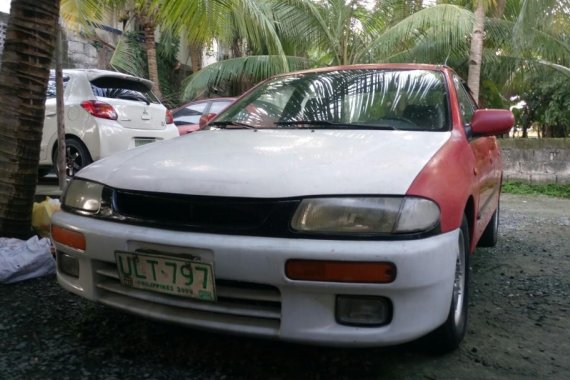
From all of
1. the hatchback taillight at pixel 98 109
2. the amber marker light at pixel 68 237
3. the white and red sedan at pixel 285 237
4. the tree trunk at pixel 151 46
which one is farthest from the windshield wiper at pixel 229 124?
the tree trunk at pixel 151 46

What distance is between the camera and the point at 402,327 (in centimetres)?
180

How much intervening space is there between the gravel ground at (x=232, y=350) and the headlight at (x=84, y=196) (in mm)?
631

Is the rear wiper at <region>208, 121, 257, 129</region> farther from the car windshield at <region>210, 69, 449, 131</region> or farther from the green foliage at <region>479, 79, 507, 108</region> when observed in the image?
the green foliage at <region>479, 79, 507, 108</region>

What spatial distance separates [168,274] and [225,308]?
256 mm

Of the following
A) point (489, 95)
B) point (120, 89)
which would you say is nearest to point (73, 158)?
point (120, 89)

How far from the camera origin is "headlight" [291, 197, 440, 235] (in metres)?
1.81

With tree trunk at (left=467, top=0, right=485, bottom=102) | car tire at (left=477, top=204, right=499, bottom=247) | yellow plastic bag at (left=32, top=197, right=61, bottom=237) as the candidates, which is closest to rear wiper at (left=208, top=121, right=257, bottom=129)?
yellow plastic bag at (left=32, top=197, right=61, bottom=237)

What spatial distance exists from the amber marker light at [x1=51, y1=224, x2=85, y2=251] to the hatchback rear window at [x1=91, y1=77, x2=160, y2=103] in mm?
4164

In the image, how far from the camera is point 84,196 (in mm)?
2268

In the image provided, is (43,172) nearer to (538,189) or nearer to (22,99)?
(22,99)

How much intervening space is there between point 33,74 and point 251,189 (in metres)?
2.33

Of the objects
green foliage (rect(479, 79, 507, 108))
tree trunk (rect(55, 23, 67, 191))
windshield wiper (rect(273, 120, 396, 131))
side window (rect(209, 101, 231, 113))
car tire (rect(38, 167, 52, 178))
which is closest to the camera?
windshield wiper (rect(273, 120, 396, 131))

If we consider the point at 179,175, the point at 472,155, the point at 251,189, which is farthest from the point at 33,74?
the point at 472,155

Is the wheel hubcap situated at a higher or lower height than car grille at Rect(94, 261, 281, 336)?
higher
